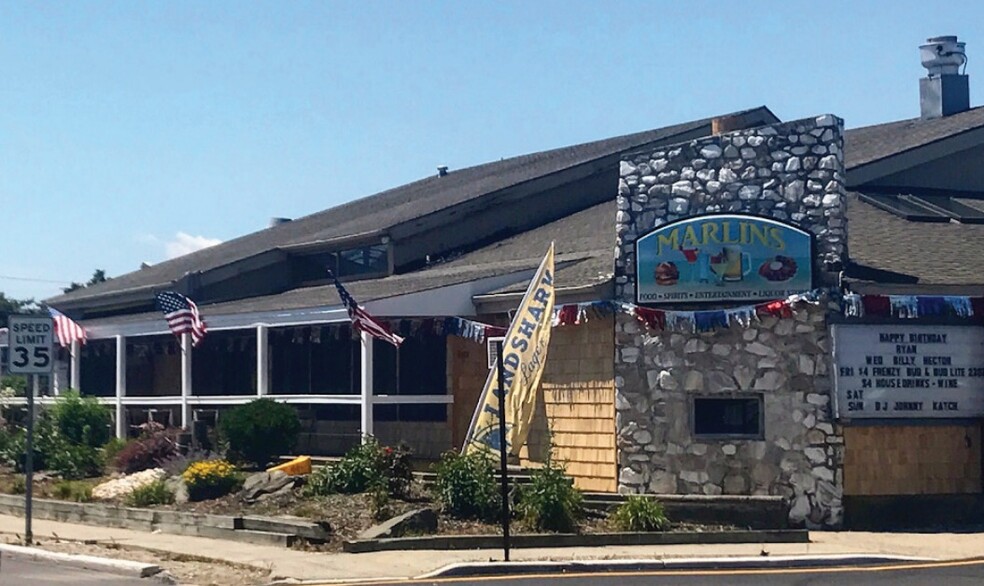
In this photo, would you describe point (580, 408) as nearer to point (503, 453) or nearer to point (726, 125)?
point (503, 453)

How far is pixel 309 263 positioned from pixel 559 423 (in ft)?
37.7

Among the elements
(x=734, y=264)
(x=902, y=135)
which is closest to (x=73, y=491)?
(x=734, y=264)

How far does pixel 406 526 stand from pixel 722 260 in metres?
5.81

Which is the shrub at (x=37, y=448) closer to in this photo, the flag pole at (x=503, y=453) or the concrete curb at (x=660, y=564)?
the flag pole at (x=503, y=453)

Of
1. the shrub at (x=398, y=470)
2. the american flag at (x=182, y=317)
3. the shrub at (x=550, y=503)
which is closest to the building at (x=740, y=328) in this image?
the american flag at (x=182, y=317)

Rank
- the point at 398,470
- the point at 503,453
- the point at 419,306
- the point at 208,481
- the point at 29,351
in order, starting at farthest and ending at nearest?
1. the point at 419,306
2. the point at 208,481
3. the point at 398,470
4. the point at 29,351
5. the point at 503,453

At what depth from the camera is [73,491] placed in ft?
76.9

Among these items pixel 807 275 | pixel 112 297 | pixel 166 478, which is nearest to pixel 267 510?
pixel 166 478

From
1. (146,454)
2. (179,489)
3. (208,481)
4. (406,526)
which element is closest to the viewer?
(406,526)

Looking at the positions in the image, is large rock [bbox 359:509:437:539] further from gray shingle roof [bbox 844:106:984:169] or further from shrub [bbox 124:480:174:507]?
gray shingle roof [bbox 844:106:984:169]

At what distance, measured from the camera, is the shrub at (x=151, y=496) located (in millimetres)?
21828

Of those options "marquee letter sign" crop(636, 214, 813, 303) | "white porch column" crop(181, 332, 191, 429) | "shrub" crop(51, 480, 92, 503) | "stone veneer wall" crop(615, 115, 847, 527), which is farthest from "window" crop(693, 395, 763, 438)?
"white porch column" crop(181, 332, 191, 429)

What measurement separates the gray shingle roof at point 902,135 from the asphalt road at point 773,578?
34.4ft

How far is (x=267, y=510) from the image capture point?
2031 centimetres
